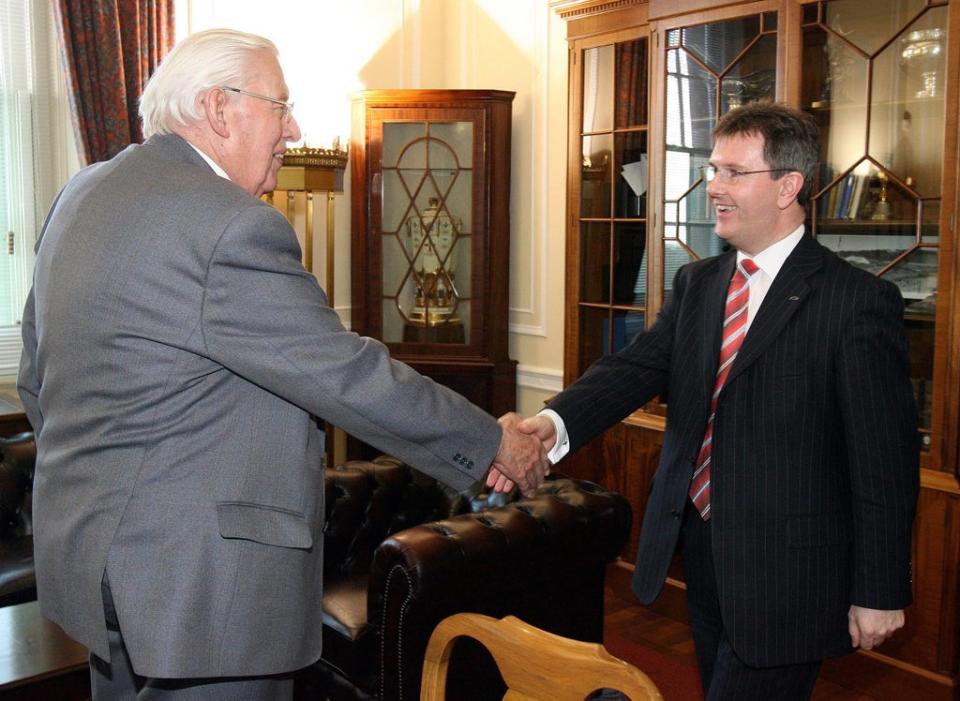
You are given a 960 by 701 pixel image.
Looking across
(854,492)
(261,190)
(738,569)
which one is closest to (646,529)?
(738,569)

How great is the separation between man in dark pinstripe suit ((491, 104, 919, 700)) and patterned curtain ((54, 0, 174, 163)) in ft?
10.3

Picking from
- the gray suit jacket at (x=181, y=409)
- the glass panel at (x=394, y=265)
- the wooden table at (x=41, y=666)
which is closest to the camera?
the gray suit jacket at (x=181, y=409)

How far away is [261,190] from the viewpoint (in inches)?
73.3

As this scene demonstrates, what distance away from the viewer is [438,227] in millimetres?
5035

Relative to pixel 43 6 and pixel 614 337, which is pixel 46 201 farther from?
pixel 614 337

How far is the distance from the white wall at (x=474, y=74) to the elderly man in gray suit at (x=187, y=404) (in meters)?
3.24

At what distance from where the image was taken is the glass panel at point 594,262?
14.1 feet

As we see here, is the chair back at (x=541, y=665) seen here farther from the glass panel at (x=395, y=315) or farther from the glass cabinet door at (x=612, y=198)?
the glass panel at (x=395, y=315)

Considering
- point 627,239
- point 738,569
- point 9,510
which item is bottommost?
point 9,510

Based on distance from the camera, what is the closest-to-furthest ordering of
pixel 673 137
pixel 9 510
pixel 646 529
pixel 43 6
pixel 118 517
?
1. pixel 118 517
2. pixel 646 529
3. pixel 9 510
4. pixel 673 137
5. pixel 43 6

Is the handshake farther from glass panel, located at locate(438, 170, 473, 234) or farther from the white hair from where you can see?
glass panel, located at locate(438, 170, 473, 234)

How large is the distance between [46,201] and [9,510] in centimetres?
169

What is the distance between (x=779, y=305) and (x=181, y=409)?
44.0 inches

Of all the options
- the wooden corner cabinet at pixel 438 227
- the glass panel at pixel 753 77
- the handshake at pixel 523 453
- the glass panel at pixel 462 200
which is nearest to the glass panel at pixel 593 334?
the wooden corner cabinet at pixel 438 227
